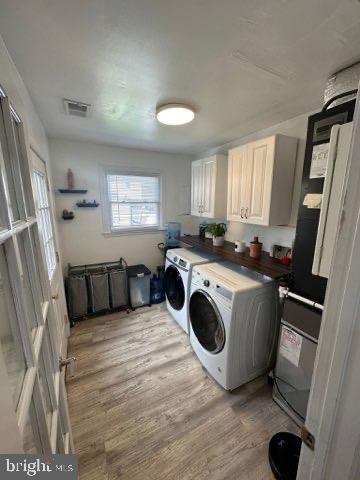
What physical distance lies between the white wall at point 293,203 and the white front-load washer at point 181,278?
530 millimetres

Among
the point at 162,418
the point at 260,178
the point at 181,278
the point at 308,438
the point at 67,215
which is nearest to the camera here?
the point at 308,438

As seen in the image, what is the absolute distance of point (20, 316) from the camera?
2.01ft

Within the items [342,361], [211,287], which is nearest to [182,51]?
[342,361]

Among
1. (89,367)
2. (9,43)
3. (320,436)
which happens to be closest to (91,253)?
(89,367)

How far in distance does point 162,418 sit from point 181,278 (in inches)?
48.1

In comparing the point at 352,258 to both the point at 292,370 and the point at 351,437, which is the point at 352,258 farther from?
the point at 292,370

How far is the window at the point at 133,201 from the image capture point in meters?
2.98

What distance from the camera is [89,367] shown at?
1.97 meters

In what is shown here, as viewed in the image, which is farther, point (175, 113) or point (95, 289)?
point (95, 289)

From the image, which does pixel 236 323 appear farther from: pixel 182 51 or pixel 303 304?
pixel 182 51

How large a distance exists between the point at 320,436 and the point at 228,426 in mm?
1238

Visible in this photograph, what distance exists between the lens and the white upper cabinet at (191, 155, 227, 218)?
8.23 ft

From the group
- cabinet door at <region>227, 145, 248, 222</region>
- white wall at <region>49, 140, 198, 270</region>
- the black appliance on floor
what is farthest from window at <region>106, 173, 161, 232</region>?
the black appliance on floor

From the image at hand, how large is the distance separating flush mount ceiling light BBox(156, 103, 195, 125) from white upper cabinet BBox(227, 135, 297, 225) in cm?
67
